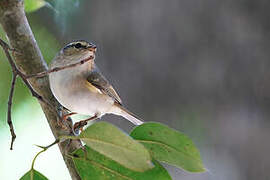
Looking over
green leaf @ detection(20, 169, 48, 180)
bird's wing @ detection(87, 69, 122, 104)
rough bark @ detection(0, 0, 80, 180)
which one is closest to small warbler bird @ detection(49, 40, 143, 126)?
bird's wing @ detection(87, 69, 122, 104)

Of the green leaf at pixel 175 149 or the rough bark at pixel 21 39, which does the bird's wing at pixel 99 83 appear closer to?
the rough bark at pixel 21 39

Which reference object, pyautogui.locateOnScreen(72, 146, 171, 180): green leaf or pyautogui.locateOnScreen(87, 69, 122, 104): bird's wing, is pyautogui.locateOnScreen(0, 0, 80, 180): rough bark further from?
pyautogui.locateOnScreen(87, 69, 122, 104): bird's wing

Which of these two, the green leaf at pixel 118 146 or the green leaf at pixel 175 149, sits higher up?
the green leaf at pixel 118 146

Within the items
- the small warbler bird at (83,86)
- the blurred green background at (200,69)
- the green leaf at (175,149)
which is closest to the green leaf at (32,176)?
the green leaf at (175,149)

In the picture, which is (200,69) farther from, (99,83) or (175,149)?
(175,149)

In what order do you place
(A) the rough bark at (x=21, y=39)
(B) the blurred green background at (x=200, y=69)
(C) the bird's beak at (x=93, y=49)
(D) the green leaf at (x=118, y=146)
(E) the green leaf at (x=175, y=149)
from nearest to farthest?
(D) the green leaf at (x=118, y=146) → (E) the green leaf at (x=175, y=149) → (A) the rough bark at (x=21, y=39) → (C) the bird's beak at (x=93, y=49) → (B) the blurred green background at (x=200, y=69)

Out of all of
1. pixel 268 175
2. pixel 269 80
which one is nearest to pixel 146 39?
pixel 269 80
